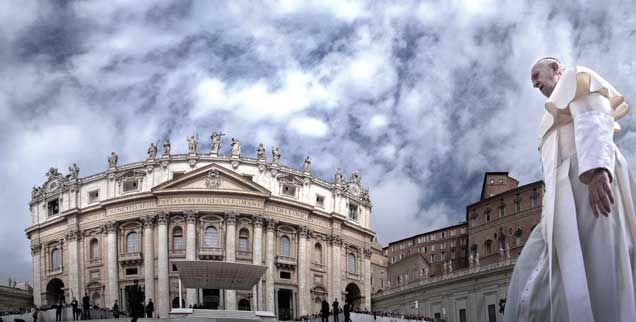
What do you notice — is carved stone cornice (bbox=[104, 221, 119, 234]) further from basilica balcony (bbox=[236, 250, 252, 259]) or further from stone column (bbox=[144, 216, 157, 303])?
basilica balcony (bbox=[236, 250, 252, 259])

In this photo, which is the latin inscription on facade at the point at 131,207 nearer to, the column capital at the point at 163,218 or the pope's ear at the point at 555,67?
the column capital at the point at 163,218

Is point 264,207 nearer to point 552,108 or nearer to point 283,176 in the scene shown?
point 283,176

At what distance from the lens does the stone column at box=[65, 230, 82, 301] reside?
60219 mm

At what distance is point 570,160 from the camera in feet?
12.7

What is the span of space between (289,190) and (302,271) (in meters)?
7.43

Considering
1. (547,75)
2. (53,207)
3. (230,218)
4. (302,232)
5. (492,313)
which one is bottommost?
(492,313)

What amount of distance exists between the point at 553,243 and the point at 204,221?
5659 centimetres

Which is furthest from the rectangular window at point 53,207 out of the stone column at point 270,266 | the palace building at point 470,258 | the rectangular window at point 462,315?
the rectangular window at point 462,315

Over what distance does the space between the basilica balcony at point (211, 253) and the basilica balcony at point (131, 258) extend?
5.23 metres

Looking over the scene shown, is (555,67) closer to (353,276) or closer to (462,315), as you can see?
(462,315)

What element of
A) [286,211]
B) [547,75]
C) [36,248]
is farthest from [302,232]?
[547,75]

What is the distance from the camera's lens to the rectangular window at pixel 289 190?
2511 inches

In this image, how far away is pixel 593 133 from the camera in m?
3.59

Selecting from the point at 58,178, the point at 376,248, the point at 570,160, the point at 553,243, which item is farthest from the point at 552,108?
the point at 376,248
